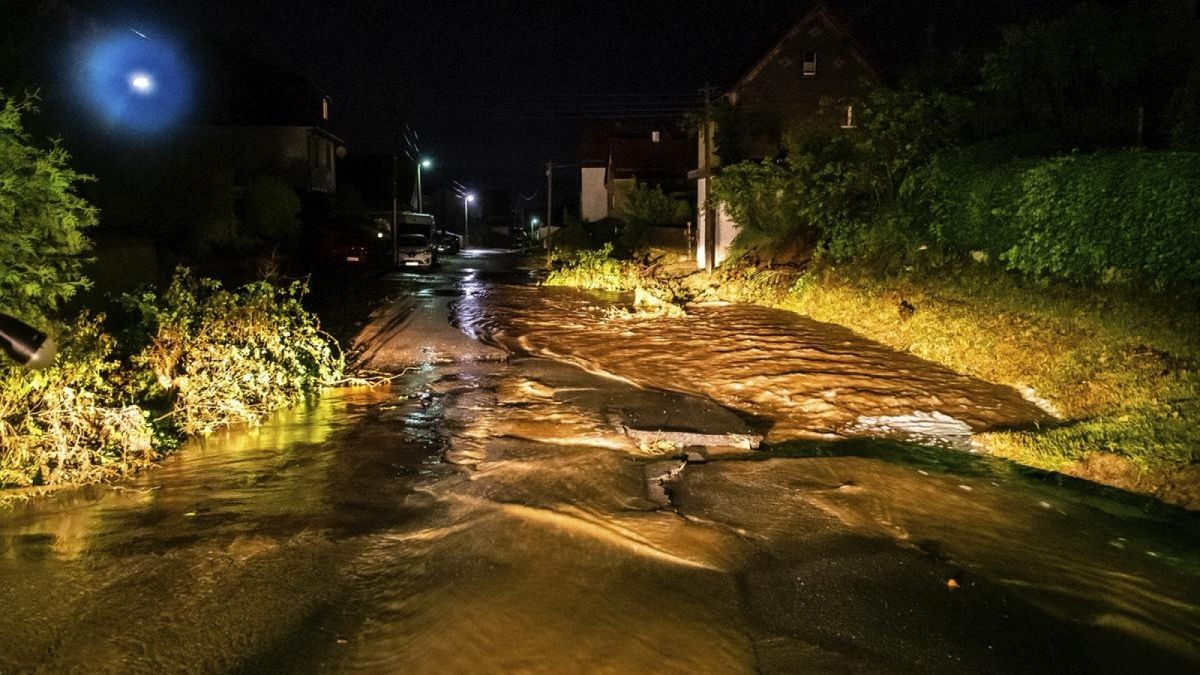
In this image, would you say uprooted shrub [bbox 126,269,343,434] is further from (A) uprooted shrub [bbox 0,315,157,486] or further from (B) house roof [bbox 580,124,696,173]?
(B) house roof [bbox 580,124,696,173]

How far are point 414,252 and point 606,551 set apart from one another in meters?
34.6

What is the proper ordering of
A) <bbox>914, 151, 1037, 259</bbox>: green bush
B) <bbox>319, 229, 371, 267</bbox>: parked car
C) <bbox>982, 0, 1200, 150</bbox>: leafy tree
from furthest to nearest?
1. <bbox>319, 229, 371, 267</bbox>: parked car
2. <bbox>982, 0, 1200, 150</bbox>: leafy tree
3. <bbox>914, 151, 1037, 259</bbox>: green bush

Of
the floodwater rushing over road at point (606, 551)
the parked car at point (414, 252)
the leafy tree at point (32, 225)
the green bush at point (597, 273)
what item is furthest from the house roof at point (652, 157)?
the leafy tree at point (32, 225)

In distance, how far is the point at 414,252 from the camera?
38.7 meters

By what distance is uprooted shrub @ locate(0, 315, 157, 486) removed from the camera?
684 centimetres

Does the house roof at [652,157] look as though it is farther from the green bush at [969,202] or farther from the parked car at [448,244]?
the green bush at [969,202]

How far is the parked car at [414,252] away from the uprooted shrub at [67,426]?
3138 centimetres

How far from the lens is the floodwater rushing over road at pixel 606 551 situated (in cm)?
437

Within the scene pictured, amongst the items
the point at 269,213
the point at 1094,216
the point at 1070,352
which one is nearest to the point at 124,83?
the point at 269,213

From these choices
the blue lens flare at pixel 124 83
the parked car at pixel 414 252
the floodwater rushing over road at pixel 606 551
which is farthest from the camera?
the parked car at pixel 414 252

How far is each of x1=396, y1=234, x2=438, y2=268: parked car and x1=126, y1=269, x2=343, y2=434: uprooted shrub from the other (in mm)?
27783

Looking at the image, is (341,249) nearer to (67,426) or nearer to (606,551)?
(67,426)

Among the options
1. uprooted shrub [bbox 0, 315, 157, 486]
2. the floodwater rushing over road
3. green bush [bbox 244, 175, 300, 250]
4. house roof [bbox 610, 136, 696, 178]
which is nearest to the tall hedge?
the floodwater rushing over road

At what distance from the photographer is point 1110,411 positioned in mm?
8328
